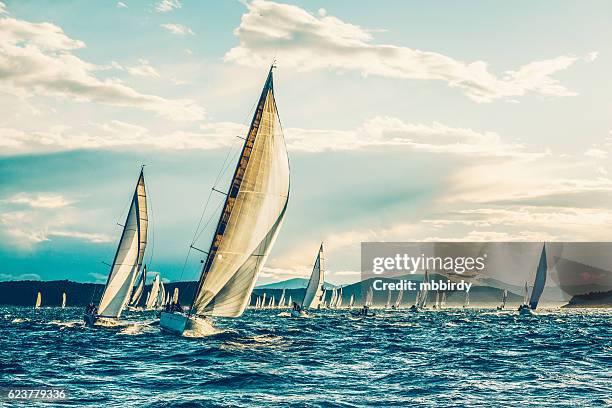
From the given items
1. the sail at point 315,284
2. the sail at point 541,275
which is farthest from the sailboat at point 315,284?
the sail at point 541,275

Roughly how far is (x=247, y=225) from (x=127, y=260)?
2281 centimetres

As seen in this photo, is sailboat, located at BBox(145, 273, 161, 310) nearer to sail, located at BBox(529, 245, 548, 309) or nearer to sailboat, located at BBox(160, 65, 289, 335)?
sail, located at BBox(529, 245, 548, 309)

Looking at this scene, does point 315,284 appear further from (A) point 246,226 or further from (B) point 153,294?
(A) point 246,226

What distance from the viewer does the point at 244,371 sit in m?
30.4

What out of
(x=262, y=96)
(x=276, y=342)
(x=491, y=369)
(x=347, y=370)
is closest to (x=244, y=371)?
(x=347, y=370)

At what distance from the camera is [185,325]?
44688 millimetres

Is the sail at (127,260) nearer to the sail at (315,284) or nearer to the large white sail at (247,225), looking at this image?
the large white sail at (247,225)

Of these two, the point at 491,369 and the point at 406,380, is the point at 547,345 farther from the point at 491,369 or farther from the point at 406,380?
the point at 406,380

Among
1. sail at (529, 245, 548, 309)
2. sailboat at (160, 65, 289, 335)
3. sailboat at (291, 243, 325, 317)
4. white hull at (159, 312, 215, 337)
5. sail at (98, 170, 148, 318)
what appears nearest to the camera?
sailboat at (160, 65, 289, 335)

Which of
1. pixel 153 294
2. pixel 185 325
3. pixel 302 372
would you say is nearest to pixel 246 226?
pixel 185 325

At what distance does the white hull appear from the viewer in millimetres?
44747

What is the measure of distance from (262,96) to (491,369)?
23.4 metres

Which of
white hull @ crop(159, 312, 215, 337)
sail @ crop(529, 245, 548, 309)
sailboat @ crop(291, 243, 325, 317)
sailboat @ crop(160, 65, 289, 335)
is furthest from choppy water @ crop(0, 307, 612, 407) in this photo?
sail @ crop(529, 245, 548, 309)

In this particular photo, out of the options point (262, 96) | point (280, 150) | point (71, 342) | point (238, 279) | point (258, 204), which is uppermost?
point (262, 96)
